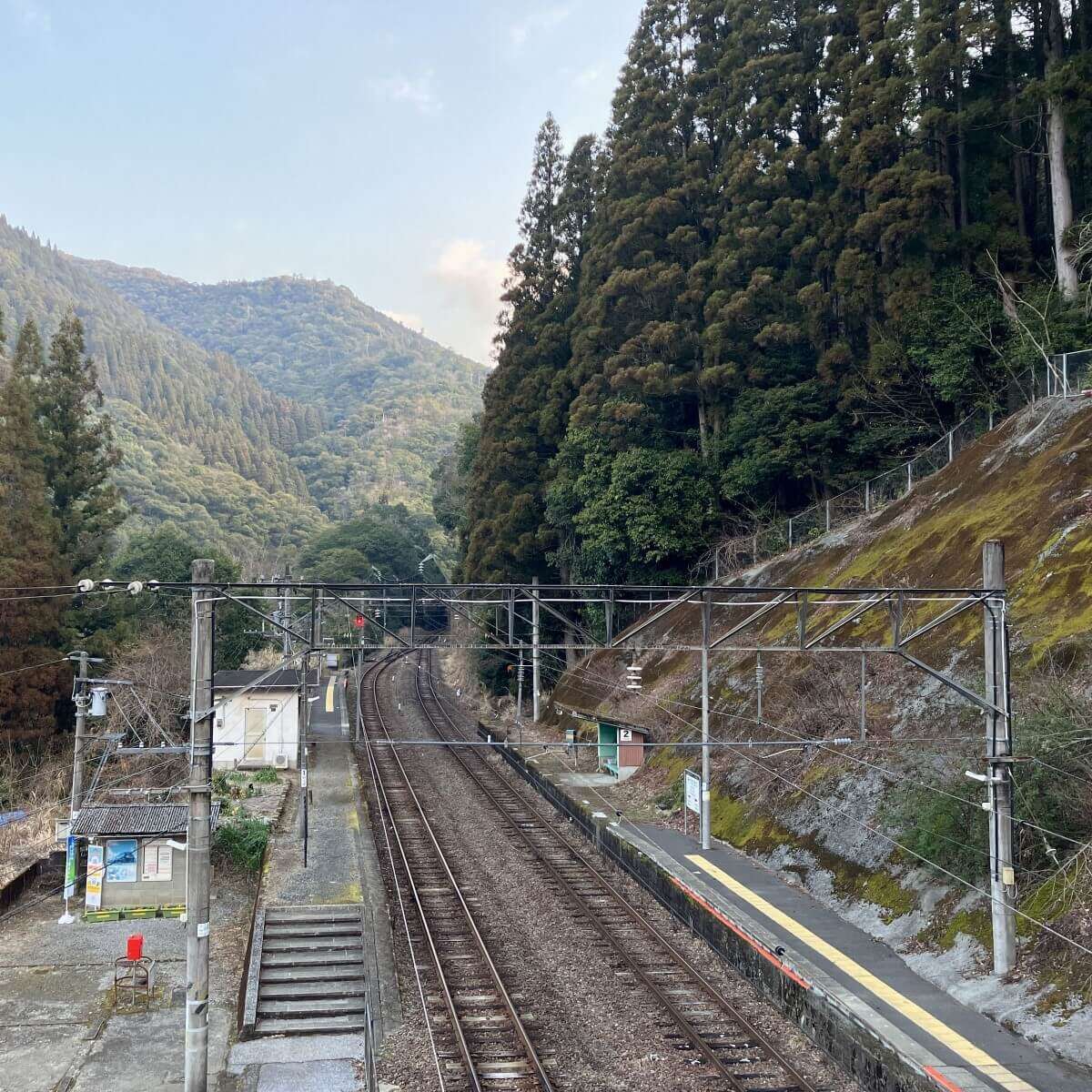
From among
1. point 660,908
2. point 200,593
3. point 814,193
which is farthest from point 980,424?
point 200,593

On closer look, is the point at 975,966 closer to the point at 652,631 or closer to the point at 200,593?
the point at 200,593

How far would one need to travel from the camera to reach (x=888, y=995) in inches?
443

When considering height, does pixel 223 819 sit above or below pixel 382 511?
below

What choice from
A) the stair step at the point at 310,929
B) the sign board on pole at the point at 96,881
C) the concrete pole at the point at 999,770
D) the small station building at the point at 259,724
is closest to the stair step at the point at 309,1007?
the stair step at the point at 310,929

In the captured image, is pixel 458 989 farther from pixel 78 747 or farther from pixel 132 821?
pixel 78 747

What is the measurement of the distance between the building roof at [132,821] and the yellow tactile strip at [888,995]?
920 cm

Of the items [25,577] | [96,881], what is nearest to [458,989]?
[96,881]

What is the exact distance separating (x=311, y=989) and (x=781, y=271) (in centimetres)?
2672

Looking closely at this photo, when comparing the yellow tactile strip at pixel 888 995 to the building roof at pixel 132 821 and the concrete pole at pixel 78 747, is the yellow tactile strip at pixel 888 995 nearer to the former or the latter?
the building roof at pixel 132 821

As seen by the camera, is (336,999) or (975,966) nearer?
(975,966)

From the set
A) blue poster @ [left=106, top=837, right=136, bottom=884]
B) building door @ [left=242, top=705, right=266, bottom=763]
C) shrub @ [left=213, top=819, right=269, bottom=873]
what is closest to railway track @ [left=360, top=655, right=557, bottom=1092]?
A: shrub @ [left=213, top=819, right=269, bottom=873]

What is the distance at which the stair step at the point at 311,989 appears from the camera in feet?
42.0

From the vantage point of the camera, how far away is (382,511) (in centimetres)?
9350

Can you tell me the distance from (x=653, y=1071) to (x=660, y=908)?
6061 mm
